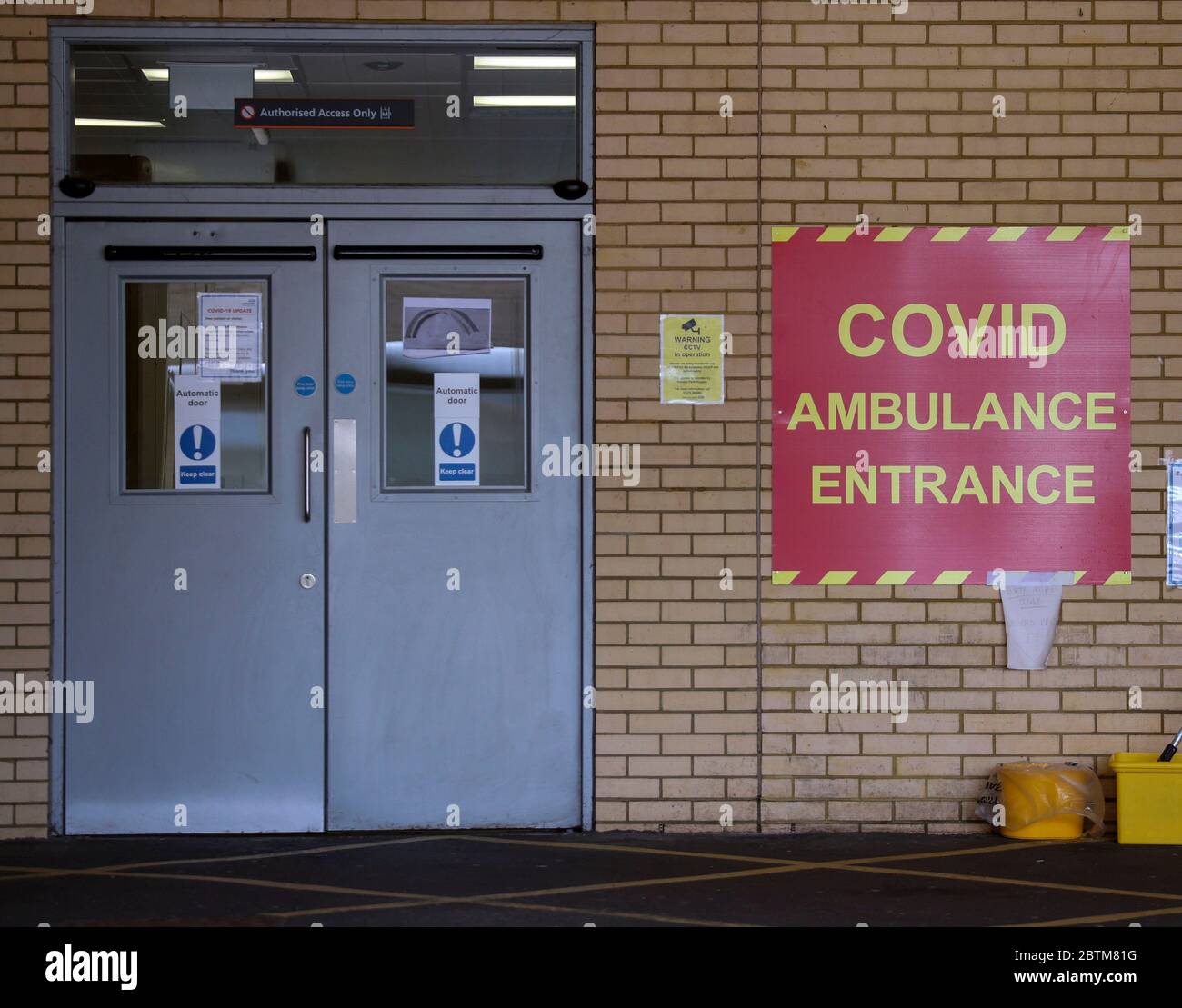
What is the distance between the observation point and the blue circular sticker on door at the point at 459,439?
6.15 meters

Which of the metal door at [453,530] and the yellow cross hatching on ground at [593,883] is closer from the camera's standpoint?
the yellow cross hatching on ground at [593,883]

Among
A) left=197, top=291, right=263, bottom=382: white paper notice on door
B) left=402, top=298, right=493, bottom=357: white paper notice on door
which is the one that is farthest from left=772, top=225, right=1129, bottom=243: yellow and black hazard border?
left=197, top=291, right=263, bottom=382: white paper notice on door

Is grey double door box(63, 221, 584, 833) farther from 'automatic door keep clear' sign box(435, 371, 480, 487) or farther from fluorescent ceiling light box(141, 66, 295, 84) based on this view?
fluorescent ceiling light box(141, 66, 295, 84)

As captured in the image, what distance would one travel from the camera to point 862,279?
6.13m

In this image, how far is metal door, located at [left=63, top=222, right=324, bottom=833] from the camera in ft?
19.9

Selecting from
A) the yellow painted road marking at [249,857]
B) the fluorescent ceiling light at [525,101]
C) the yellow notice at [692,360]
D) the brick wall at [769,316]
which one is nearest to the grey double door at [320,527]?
the yellow painted road marking at [249,857]

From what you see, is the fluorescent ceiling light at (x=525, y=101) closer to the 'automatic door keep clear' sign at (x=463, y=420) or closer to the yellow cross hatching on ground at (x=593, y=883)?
the 'automatic door keep clear' sign at (x=463, y=420)

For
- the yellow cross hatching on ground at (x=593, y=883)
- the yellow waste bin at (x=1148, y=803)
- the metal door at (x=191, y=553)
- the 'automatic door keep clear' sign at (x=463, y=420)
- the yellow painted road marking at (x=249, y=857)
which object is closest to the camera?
the yellow cross hatching on ground at (x=593, y=883)

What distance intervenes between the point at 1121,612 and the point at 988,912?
1.85 meters

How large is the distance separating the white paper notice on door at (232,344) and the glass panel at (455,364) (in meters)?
0.58

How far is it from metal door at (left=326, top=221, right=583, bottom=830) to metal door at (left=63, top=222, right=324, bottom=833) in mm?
149

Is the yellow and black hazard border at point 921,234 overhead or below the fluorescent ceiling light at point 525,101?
below
